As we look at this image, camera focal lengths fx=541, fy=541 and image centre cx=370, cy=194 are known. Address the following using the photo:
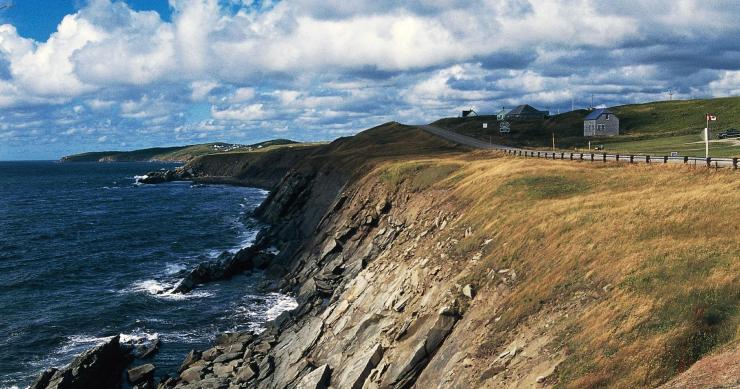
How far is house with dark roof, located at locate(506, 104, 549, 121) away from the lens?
528 ft

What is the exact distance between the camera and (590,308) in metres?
23.5

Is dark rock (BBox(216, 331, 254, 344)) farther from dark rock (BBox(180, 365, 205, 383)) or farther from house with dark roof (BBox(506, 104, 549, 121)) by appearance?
house with dark roof (BBox(506, 104, 549, 121))

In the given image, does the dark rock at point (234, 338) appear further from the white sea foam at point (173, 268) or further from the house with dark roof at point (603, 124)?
the house with dark roof at point (603, 124)

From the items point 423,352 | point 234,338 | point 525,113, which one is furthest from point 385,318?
point 525,113

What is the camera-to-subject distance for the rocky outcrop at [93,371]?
121 ft

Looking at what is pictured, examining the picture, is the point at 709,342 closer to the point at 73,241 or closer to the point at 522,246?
the point at 522,246

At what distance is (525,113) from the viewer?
533 feet

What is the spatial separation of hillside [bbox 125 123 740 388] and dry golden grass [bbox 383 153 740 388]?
8cm

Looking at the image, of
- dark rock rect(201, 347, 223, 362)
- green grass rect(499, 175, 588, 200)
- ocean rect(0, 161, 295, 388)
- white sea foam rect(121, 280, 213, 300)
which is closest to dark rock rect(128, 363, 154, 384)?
ocean rect(0, 161, 295, 388)

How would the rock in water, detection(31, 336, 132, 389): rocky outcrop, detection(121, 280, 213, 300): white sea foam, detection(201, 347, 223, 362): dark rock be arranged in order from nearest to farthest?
the rock in water
detection(31, 336, 132, 389): rocky outcrop
detection(201, 347, 223, 362): dark rock
detection(121, 280, 213, 300): white sea foam

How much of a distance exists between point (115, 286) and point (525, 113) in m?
130

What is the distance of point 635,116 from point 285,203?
346 feet

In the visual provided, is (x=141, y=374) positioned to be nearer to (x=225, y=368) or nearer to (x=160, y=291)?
(x=225, y=368)

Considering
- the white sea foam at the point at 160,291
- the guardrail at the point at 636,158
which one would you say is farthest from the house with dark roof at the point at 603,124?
the white sea foam at the point at 160,291
